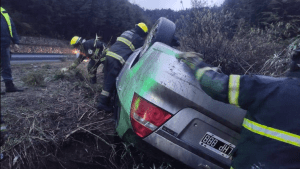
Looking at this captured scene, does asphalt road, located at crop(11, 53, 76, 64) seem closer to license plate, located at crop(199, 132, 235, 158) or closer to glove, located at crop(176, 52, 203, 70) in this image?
glove, located at crop(176, 52, 203, 70)

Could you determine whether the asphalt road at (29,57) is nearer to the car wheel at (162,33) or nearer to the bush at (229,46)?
the car wheel at (162,33)

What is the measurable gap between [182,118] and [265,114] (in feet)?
1.77

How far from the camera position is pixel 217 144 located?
59.4 inches

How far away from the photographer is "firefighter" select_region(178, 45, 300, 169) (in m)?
1.13

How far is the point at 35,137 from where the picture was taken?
6.60ft

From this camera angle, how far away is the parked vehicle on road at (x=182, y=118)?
145 centimetres

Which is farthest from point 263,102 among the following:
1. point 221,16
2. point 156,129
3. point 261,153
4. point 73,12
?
point 221,16

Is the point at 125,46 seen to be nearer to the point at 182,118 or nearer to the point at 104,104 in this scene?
the point at 104,104

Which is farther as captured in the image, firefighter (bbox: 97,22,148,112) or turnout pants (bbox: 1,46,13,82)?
firefighter (bbox: 97,22,148,112)

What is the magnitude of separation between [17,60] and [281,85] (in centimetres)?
152

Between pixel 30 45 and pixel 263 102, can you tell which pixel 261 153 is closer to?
pixel 263 102

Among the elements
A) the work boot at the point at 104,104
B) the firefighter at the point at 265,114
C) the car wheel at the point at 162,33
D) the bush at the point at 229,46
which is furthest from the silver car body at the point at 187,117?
the work boot at the point at 104,104

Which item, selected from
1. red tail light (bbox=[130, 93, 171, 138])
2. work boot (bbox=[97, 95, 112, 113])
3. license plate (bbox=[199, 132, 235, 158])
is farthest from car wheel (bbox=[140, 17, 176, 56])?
license plate (bbox=[199, 132, 235, 158])

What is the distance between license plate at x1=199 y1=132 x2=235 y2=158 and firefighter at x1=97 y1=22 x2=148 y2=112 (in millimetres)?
1701
